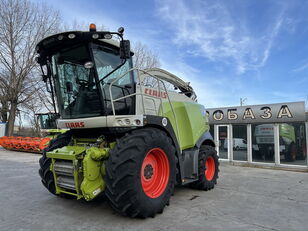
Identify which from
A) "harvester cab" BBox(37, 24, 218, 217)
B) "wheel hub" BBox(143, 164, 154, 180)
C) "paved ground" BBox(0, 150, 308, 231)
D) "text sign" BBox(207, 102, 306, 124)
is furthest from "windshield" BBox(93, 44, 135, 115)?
"text sign" BBox(207, 102, 306, 124)

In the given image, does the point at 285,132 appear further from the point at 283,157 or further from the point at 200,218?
the point at 200,218

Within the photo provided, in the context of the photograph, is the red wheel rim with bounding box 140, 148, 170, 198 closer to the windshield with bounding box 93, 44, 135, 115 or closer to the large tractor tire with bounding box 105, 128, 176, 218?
the large tractor tire with bounding box 105, 128, 176, 218

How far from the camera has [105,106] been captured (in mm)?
3957

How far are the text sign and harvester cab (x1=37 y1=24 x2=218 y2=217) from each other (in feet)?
23.6

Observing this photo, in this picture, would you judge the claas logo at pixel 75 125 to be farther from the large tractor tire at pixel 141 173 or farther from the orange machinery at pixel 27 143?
the orange machinery at pixel 27 143

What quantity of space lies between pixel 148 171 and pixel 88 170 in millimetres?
1017

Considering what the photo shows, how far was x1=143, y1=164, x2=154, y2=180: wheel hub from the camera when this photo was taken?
397 centimetres

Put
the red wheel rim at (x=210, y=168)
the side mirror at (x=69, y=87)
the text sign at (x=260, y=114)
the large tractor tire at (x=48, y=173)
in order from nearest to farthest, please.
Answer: the side mirror at (x=69, y=87) < the large tractor tire at (x=48, y=173) < the red wheel rim at (x=210, y=168) < the text sign at (x=260, y=114)

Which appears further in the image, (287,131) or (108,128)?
(287,131)

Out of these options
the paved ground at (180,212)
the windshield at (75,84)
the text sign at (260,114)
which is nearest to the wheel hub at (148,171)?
the paved ground at (180,212)

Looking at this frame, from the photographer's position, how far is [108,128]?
13.3 ft

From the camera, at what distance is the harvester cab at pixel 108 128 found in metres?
3.50

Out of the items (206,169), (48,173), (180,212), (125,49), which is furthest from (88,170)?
(206,169)

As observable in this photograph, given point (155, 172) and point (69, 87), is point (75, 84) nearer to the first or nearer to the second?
point (69, 87)
